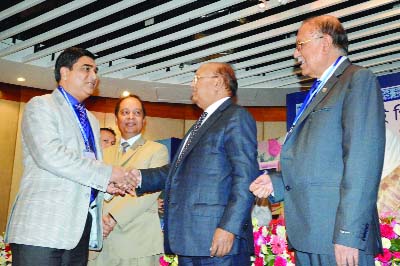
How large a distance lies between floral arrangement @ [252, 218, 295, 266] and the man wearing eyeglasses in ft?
1.99

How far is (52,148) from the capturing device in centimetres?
220

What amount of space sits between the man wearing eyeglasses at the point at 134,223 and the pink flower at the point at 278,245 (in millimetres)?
702

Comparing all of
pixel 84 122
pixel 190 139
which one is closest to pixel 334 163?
pixel 190 139

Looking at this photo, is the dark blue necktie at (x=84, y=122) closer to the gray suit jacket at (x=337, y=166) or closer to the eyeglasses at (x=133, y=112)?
the eyeglasses at (x=133, y=112)

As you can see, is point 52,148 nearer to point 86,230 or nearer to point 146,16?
point 86,230

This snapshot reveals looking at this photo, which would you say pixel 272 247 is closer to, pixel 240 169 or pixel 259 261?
pixel 259 261

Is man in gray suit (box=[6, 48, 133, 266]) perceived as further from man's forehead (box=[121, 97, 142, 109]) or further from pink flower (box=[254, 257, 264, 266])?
pink flower (box=[254, 257, 264, 266])

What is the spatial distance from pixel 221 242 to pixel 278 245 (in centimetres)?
88

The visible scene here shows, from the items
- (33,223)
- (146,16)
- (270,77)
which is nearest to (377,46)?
(270,77)

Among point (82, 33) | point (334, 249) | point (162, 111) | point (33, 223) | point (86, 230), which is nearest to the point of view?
point (334, 249)

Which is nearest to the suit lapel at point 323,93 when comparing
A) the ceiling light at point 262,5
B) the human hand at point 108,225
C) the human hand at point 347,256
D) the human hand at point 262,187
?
the human hand at point 262,187

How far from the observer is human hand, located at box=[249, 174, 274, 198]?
1944 millimetres

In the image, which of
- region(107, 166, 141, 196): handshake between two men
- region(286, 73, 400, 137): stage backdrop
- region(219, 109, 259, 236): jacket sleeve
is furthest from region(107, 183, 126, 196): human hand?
region(286, 73, 400, 137): stage backdrop

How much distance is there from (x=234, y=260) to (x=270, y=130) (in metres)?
6.90
